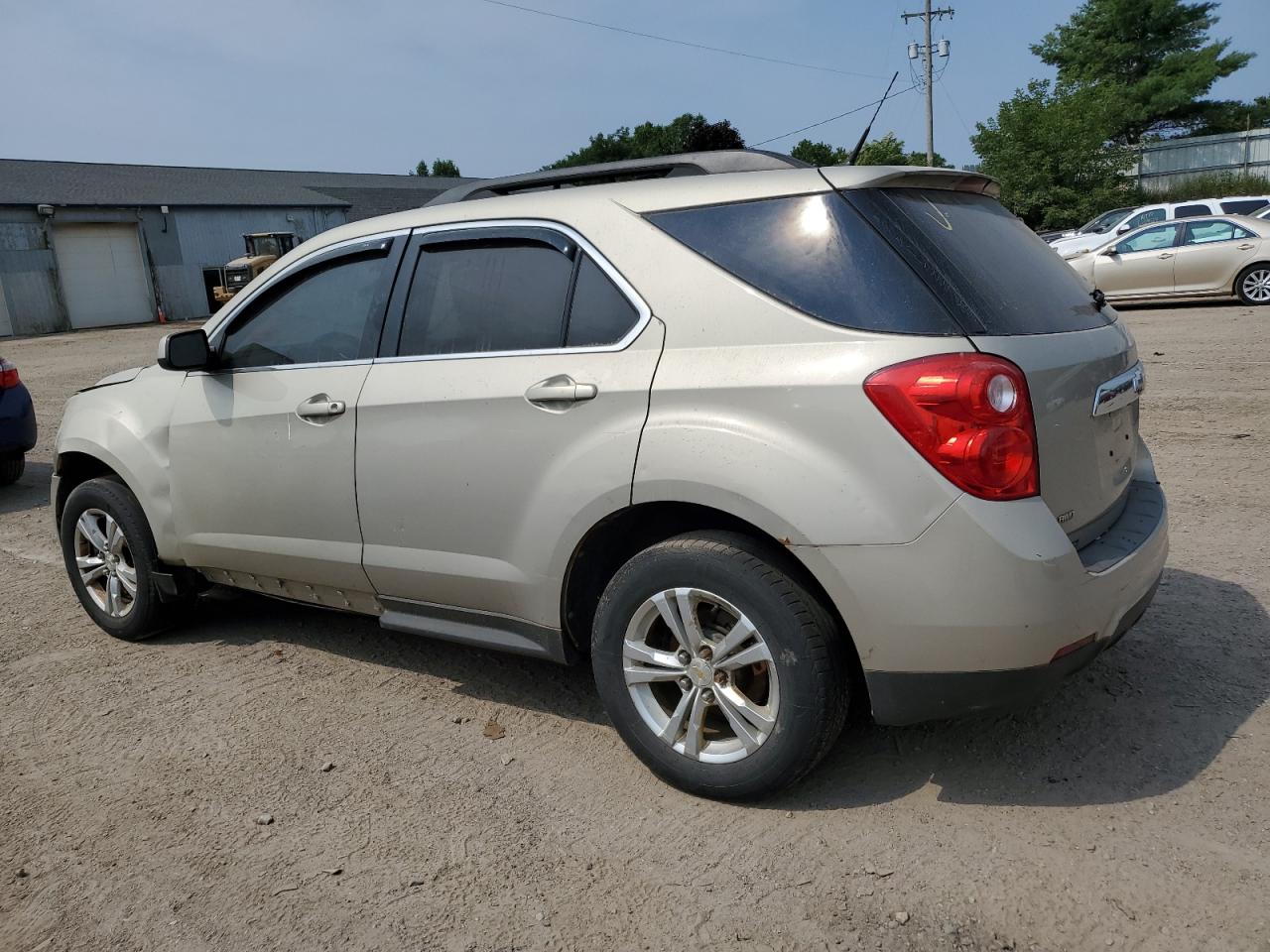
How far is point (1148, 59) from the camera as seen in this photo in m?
51.0

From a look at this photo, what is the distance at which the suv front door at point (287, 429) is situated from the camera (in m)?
3.92

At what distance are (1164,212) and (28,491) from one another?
21050 mm

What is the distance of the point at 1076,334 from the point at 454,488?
6.57ft

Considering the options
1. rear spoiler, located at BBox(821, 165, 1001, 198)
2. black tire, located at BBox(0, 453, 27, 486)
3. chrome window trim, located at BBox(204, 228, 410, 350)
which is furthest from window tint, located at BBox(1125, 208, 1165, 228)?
chrome window trim, located at BBox(204, 228, 410, 350)

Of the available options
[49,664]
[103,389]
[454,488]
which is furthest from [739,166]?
[49,664]

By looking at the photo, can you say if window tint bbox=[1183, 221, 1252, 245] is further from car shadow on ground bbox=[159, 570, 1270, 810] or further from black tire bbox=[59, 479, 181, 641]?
black tire bbox=[59, 479, 181, 641]

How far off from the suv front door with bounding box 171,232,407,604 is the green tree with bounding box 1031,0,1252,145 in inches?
2036

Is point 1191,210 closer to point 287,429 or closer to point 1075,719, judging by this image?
point 1075,719

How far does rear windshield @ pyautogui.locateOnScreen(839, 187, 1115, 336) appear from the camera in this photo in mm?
2887

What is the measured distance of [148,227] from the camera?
37.0 metres

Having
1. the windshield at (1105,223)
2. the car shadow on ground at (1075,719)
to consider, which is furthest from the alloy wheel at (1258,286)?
the car shadow on ground at (1075,719)

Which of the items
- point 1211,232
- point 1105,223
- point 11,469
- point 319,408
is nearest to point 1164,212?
point 1105,223

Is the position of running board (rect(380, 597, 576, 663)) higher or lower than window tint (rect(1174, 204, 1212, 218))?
lower

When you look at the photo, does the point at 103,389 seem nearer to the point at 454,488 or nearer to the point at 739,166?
the point at 454,488
